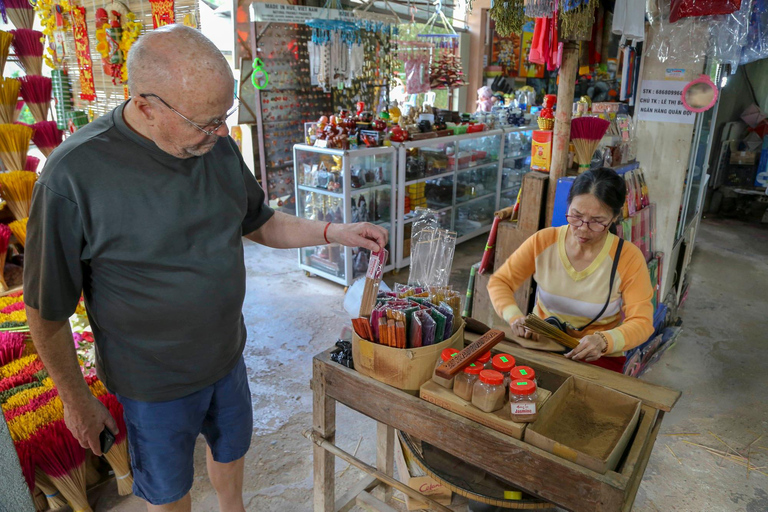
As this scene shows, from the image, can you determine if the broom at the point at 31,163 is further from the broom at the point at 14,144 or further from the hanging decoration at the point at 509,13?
the hanging decoration at the point at 509,13

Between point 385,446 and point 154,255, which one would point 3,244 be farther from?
point 385,446

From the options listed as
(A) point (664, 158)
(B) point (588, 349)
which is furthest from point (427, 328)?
(A) point (664, 158)

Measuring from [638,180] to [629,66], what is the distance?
1189 mm

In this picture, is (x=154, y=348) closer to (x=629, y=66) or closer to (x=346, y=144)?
(x=346, y=144)

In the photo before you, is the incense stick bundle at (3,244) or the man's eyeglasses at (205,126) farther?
the incense stick bundle at (3,244)

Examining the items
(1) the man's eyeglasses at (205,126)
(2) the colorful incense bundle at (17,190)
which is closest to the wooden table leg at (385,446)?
(1) the man's eyeglasses at (205,126)

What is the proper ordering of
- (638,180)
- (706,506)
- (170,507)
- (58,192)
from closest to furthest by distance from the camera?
(58,192) → (170,507) → (706,506) → (638,180)

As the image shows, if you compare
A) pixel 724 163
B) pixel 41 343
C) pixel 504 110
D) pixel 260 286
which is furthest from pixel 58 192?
pixel 724 163

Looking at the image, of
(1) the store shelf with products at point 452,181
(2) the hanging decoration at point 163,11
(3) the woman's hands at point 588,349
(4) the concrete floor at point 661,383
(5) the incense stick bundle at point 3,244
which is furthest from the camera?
(1) the store shelf with products at point 452,181

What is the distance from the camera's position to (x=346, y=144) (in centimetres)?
435

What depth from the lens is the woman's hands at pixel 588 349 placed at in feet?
5.90

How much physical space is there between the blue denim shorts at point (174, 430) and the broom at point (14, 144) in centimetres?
231

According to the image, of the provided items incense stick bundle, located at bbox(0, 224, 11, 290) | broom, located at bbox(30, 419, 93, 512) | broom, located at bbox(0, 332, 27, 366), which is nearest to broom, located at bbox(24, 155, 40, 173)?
incense stick bundle, located at bbox(0, 224, 11, 290)

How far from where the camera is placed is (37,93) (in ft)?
10.9
